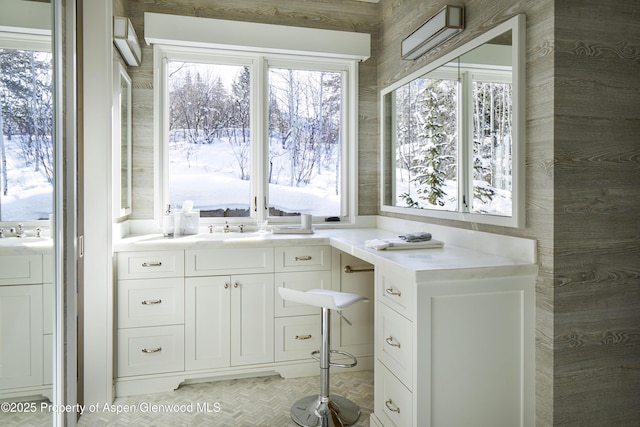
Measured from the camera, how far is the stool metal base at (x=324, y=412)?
86.7 inches

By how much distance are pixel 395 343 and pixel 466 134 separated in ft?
3.73

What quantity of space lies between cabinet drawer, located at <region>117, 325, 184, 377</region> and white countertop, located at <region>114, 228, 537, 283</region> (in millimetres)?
504

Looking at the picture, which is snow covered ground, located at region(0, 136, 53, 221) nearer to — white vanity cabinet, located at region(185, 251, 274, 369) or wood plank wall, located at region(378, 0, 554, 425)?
white vanity cabinet, located at region(185, 251, 274, 369)

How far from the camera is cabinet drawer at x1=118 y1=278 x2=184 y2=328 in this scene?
256cm

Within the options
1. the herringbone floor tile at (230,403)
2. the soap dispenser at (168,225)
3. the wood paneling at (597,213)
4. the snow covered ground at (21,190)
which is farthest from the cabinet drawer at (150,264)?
the wood paneling at (597,213)

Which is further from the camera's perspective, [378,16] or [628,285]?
[378,16]

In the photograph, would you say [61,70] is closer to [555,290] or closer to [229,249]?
[229,249]

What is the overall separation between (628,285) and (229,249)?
6.71 feet

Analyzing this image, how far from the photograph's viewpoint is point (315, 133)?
3389mm

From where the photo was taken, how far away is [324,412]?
221 centimetres

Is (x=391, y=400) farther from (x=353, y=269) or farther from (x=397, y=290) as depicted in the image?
(x=353, y=269)

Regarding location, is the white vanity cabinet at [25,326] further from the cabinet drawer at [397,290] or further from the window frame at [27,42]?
the cabinet drawer at [397,290]

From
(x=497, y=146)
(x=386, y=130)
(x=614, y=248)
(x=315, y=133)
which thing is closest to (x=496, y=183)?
(x=497, y=146)

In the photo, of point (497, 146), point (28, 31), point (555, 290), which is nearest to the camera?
point (28, 31)
